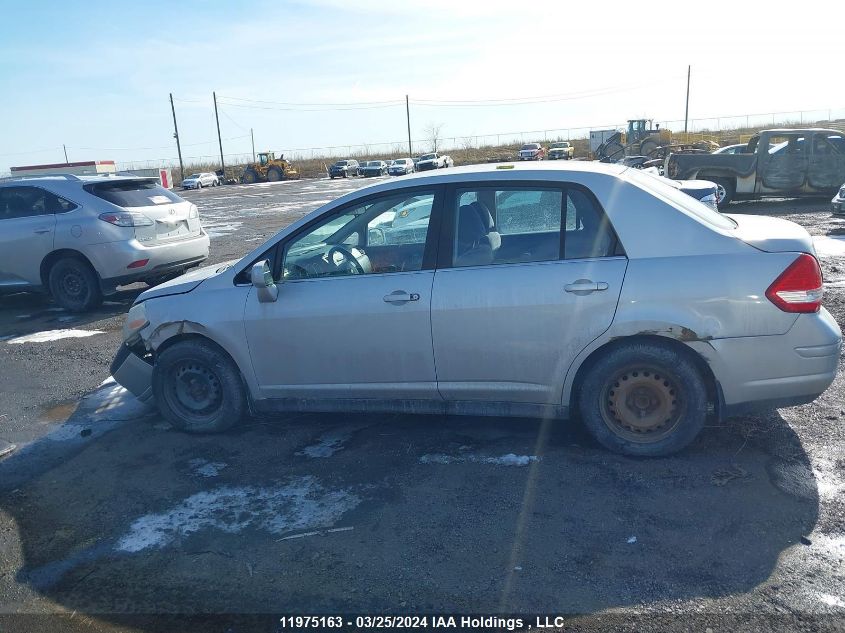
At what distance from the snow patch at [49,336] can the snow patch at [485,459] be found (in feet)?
17.7

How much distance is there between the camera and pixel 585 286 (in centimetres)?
406

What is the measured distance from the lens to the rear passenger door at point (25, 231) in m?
9.13

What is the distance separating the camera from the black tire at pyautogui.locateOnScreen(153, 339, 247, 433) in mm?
4914

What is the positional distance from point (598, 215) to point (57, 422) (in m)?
4.33

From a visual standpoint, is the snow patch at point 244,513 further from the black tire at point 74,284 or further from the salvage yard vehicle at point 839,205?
the salvage yard vehicle at point 839,205

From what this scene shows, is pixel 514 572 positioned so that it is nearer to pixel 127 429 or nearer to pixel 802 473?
pixel 802 473

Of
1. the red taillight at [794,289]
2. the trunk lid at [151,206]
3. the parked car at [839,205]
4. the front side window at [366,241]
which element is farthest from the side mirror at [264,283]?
the parked car at [839,205]

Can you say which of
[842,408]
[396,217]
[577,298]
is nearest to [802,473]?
[842,408]

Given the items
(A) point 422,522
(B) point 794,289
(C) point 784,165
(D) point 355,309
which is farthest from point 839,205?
(A) point 422,522

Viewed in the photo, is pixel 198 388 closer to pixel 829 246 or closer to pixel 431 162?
pixel 829 246

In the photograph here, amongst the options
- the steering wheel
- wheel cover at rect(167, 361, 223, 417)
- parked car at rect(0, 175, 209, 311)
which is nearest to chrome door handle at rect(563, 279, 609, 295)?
the steering wheel

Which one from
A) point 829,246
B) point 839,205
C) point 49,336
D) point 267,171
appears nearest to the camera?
point 49,336

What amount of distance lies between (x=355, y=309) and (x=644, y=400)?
6.02 ft

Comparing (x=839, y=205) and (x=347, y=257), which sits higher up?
(x=347, y=257)
